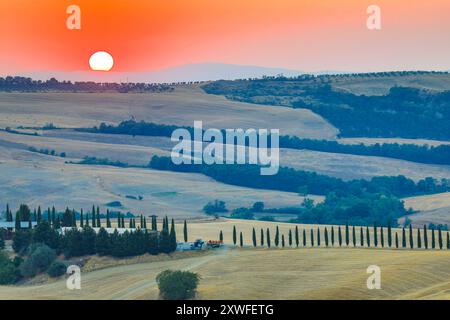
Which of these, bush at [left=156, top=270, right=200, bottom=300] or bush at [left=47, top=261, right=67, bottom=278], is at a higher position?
bush at [left=156, top=270, right=200, bottom=300]

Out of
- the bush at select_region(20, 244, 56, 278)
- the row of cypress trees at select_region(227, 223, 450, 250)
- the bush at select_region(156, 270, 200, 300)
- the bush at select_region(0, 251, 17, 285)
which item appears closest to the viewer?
the bush at select_region(156, 270, 200, 300)

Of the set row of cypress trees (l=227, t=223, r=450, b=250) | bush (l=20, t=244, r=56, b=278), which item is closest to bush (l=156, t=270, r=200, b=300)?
bush (l=20, t=244, r=56, b=278)

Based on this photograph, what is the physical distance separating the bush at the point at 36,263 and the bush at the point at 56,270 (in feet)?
3.25

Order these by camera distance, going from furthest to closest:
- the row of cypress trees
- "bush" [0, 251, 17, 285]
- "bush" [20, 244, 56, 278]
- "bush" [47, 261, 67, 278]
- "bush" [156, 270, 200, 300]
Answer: the row of cypress trees → "bush" [20, 244, 56, 278] → "bush" [0, 251, 17, 285] → "bush" [47, 261, 67, 278] → "bush" [156, 270, 200, 300]

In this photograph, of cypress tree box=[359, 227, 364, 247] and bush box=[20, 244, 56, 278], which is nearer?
bush box=[20, 244, 56, 278]

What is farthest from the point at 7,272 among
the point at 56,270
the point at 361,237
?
the point at 361,237

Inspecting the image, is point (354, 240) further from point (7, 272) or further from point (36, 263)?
point (7, 272)

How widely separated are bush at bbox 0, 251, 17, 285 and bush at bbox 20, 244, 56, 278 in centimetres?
62

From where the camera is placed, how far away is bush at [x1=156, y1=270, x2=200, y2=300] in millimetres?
91688

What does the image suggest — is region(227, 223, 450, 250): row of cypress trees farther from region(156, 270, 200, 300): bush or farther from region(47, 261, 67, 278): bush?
region(156, 270, 200, 300): bush
